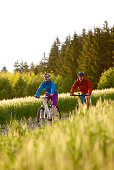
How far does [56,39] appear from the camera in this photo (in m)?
90.5

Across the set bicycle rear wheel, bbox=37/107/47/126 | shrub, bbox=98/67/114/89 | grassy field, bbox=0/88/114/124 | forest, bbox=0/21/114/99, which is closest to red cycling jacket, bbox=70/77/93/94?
bicycle rear wheel, bbox=37/107/47/126

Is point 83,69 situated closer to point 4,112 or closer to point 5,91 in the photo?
point 5,91

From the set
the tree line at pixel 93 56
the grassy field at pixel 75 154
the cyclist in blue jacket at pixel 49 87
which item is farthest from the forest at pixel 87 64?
the grassy field at pixel 75 154

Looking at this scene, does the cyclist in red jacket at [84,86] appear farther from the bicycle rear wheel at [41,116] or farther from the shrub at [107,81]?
the shrub at [107,81]

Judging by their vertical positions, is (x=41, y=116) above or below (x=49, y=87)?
below

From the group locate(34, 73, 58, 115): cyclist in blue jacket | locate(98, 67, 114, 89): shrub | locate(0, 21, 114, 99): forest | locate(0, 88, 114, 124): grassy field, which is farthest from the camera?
locate(0, 21, 114, 99): forest

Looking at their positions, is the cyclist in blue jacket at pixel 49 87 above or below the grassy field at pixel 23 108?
above

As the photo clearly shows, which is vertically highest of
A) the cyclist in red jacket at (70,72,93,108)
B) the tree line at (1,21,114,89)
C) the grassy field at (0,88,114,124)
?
→ the tree line at (1,21,114,89)

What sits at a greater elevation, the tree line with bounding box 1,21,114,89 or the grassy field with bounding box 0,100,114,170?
the tree line with bounding box 1,21,114,89

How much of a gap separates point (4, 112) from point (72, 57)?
4455 cm

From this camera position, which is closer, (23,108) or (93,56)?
(23,108)

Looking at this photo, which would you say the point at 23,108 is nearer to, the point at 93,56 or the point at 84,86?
the point at 84,86

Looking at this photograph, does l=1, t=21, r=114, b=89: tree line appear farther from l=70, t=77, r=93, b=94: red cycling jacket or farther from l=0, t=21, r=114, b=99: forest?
l=70, t=77, r=93, b=94: red cycling jacket

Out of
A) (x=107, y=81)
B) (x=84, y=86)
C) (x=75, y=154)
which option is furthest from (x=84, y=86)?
(x=107, y=81)
